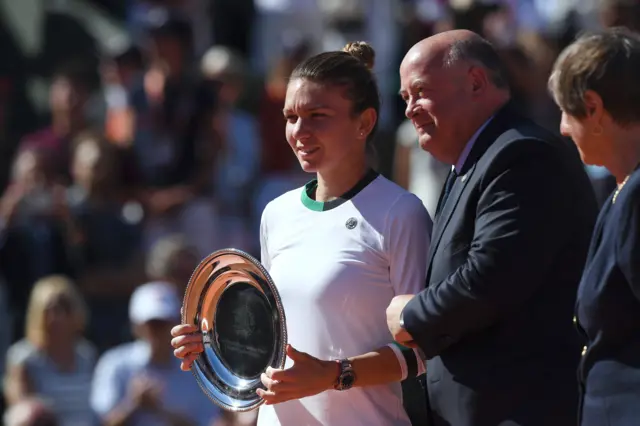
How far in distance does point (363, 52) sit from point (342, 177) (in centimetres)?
43

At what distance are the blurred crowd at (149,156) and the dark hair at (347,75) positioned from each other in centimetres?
374

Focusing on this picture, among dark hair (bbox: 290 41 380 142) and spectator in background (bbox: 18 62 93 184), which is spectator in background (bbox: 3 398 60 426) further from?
dark hair (bbox: 290 41 380 142)

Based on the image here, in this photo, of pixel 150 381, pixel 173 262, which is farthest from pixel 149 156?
pixel 150 381

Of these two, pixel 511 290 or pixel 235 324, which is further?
pixel 235 324

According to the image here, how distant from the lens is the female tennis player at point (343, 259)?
3727 millimetres

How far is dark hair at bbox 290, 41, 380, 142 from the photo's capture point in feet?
12.7

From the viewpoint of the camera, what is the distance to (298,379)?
3.55m

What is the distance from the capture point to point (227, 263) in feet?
12.9

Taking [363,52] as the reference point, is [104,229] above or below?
below

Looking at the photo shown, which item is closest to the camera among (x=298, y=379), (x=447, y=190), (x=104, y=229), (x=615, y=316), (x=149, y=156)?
(x=615, y=316)

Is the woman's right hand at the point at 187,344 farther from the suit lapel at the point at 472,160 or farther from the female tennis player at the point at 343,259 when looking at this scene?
the suit lapel at the point at 472,160

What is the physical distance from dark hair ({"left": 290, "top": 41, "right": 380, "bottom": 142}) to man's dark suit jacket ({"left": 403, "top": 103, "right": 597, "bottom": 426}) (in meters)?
0.47

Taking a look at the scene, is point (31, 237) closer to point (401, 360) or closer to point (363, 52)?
point (363, 52)

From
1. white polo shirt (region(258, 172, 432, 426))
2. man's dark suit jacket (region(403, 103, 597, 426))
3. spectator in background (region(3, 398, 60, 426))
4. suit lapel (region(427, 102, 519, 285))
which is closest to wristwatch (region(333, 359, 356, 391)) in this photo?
white polo shirt (region(258, 172, 432, 426))
